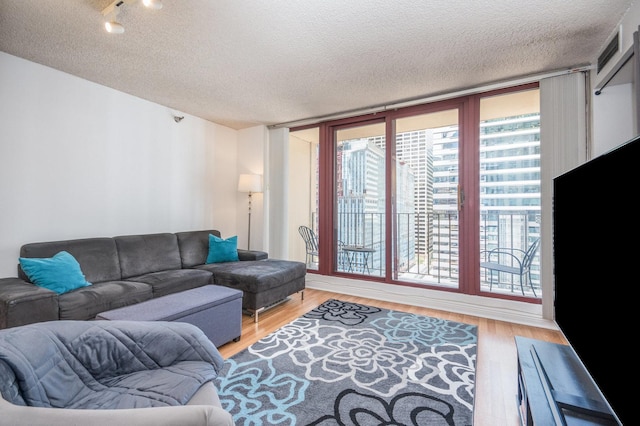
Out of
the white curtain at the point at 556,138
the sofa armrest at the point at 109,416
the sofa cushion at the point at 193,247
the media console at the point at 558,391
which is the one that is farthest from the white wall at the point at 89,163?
the white curtain at the point at 556,138

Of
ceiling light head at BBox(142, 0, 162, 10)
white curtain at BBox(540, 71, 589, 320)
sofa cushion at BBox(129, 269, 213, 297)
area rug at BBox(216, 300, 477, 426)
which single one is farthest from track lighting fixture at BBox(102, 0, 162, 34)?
white curtain at BBox(540, 71, 589, 320)

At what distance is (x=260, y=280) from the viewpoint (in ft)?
9.56

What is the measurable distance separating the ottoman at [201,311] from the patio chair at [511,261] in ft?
9.40

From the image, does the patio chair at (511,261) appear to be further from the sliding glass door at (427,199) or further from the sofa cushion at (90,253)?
the sofa cushion at (90,253)

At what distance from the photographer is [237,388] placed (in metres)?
1.78

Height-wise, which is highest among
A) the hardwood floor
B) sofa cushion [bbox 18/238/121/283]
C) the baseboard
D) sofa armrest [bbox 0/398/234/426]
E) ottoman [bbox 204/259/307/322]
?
sofa cushion [bbox 18/238/121/283]

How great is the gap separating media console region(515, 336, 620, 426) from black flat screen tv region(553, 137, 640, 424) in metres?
0.14

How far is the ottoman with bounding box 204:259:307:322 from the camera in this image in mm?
2902

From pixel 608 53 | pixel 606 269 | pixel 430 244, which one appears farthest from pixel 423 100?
pixel 606 269

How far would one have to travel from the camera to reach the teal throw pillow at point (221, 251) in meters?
3.67

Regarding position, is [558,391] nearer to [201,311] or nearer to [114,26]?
[201,311]

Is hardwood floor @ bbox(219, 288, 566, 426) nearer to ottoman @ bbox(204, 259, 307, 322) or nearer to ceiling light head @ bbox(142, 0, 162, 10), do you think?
ottoman @ bbox(204, 259, 307, 322)

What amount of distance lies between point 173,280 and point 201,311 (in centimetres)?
85

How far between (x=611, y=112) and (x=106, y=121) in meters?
4.96
